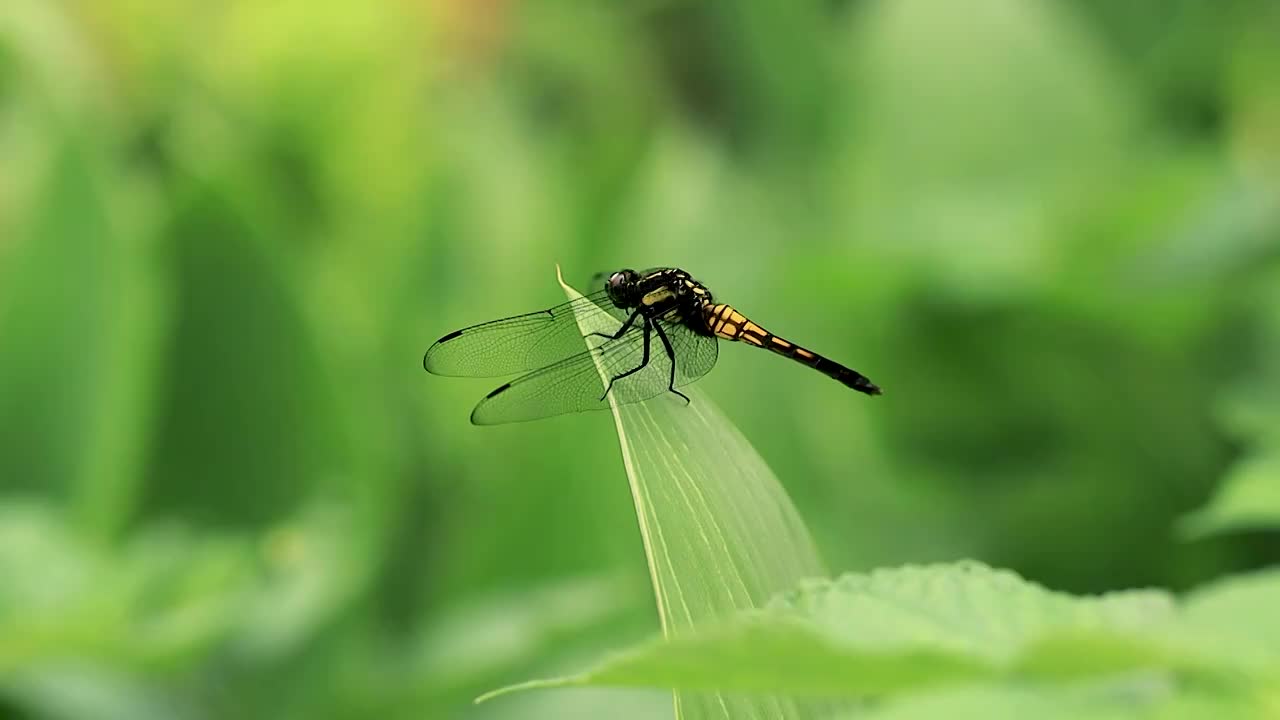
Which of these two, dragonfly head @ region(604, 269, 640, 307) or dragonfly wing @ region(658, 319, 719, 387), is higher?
dragonfly head @ region(604, 269, 640, 307)

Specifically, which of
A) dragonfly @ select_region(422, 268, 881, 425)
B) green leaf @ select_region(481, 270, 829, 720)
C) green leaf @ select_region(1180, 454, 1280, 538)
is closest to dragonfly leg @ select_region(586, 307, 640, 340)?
dragonfly @ select_region(422, 268, 881, 425)

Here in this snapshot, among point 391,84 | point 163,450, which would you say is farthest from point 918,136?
point 163,450

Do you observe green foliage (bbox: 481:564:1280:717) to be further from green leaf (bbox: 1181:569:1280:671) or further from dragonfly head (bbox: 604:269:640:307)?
dragonfly head (bbox: 604:269:640:307)

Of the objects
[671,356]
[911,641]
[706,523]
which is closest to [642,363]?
[671,356]

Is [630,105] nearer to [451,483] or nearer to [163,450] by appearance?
[451,483]

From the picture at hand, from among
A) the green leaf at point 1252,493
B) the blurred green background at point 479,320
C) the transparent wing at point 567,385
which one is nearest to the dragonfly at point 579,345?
the transparent wing at point 567,385

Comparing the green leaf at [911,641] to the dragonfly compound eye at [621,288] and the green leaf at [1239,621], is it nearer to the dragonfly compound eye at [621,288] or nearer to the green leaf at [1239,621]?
the green leaf at [1239,621]
